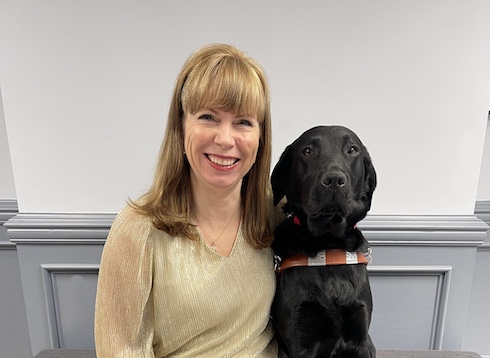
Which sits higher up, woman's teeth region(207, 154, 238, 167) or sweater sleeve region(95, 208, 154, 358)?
woman's teeth region(207, 154, 238, 167)

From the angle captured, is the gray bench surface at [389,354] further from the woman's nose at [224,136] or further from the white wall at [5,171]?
the woman's nose at [224,136]

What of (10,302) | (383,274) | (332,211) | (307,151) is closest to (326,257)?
(332,211)

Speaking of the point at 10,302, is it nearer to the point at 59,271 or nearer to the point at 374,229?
the point at 59,271

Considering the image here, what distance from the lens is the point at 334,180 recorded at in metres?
0.70

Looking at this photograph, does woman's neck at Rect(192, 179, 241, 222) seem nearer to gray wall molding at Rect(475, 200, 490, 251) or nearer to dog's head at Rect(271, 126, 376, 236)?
dog's head at Rect(271, 126, 376, 236)

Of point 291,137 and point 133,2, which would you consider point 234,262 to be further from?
point 133,2

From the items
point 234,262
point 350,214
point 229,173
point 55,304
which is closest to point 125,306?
point 234,262

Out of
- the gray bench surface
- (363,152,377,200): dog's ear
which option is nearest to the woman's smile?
(363,152,377,200): dog's ear

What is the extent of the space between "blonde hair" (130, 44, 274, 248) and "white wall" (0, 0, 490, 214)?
371 millimetres

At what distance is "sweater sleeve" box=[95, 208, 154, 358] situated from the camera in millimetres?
791

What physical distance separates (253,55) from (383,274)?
0.94 m

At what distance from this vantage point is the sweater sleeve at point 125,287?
79 cm

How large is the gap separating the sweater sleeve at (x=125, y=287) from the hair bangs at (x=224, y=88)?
0.30 m

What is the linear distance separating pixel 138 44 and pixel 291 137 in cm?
60
